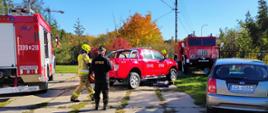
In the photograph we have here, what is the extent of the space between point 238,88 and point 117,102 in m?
4.24

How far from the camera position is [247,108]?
9.83 meters

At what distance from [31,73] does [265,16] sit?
141 feet

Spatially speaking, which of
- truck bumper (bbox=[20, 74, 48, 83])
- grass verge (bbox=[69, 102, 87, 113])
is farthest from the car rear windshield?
truck bumper (bbox=[20, 74, 48, 83])

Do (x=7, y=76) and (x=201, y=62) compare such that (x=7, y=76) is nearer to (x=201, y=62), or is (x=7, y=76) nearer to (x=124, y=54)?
(x=124, y=54)

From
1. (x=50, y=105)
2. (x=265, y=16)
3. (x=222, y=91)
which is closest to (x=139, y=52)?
(x=50, y=105)

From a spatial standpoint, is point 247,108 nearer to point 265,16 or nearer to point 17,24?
point 17,24

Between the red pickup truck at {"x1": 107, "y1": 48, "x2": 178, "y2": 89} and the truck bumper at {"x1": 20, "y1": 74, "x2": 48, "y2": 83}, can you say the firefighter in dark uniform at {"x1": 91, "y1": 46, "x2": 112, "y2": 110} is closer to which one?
the truck bumper at {"x1": 20, "y1": 74, "x2": 48, "y2": 83}

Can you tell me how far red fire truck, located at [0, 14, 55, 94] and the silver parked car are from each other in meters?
6.05

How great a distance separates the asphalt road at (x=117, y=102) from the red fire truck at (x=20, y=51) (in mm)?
716

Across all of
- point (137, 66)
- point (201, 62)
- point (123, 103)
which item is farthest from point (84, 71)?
point (201, 62)

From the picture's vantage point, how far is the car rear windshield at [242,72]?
1008cm

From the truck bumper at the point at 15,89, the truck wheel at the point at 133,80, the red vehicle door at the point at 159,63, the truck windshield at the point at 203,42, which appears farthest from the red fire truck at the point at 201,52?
the truck bumper at the point at 15,89

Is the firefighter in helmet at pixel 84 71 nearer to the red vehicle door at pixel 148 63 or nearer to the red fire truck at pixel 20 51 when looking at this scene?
the red fire truck at pixel 20 51

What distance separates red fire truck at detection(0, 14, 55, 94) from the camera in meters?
13.3
